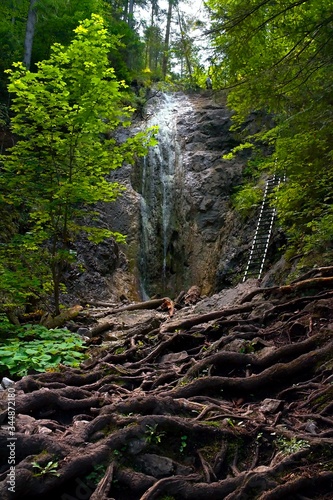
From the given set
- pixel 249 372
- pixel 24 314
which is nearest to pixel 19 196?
pixel 24 314

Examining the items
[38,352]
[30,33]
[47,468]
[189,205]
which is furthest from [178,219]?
[47,468]

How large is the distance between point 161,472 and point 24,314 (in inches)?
270

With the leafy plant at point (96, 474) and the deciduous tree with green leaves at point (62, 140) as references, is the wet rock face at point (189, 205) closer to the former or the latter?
the deciduous tree with green leaves at point (62, 140)

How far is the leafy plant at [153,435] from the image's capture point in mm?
3195

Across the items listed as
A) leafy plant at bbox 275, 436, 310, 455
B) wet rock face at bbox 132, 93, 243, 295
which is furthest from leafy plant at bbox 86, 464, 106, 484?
wet rock face at bbox 132, 93, 243, 295

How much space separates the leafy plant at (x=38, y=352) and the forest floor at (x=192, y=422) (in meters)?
0.32

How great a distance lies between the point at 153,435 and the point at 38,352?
8.95ft

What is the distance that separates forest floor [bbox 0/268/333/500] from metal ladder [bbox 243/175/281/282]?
650 centimetres

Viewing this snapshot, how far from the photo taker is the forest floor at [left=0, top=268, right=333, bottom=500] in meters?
2.81

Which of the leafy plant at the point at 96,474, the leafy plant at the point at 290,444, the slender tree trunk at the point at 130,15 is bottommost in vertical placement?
the leafy plant at the point at 96,474

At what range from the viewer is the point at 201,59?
18.3ft

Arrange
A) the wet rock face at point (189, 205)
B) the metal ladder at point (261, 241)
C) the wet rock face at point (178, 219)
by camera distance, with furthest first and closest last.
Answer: the wet rock face at point (189, 205) → the wet rock face at point (178, 219) → the metal ladder at point (261, 241)

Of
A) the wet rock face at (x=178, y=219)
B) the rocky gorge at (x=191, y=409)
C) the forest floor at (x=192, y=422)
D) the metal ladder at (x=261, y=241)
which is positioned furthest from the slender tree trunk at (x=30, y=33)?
the forest floor at (x=192, y=422)

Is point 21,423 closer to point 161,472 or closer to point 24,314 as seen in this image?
point 161,472
